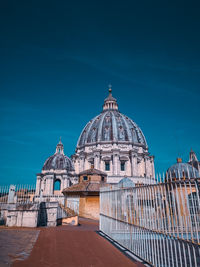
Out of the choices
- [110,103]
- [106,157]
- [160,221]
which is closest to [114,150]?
[106,157]

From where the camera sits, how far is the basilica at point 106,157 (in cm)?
4419

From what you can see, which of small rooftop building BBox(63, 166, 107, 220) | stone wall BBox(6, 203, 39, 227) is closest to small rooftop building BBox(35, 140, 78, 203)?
small rooftop building BBox(63, 166, 107, 220)

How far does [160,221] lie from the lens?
507cm

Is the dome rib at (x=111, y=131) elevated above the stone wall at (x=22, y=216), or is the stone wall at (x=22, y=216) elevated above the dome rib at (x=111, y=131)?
the dome rib at (x=111, y=131)

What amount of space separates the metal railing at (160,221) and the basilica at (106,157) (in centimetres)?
3541

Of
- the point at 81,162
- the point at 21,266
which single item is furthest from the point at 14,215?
the point at 81,162

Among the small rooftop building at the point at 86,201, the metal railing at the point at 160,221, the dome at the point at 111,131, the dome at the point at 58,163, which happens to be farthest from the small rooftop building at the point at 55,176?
the metal railing at the point at 160,221

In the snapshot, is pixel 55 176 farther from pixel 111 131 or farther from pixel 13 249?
pixel 13 249

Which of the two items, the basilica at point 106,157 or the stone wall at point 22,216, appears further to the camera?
→ the basilica at point 106,157

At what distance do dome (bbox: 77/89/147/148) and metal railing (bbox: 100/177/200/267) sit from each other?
41233mm

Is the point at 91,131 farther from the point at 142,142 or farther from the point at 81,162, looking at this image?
the point at 142,142

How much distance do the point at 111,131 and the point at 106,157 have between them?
7.81 metres

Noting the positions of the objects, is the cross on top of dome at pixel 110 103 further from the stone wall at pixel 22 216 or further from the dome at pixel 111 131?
the stone wall at pixel 22 216

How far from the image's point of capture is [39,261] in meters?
5.21
